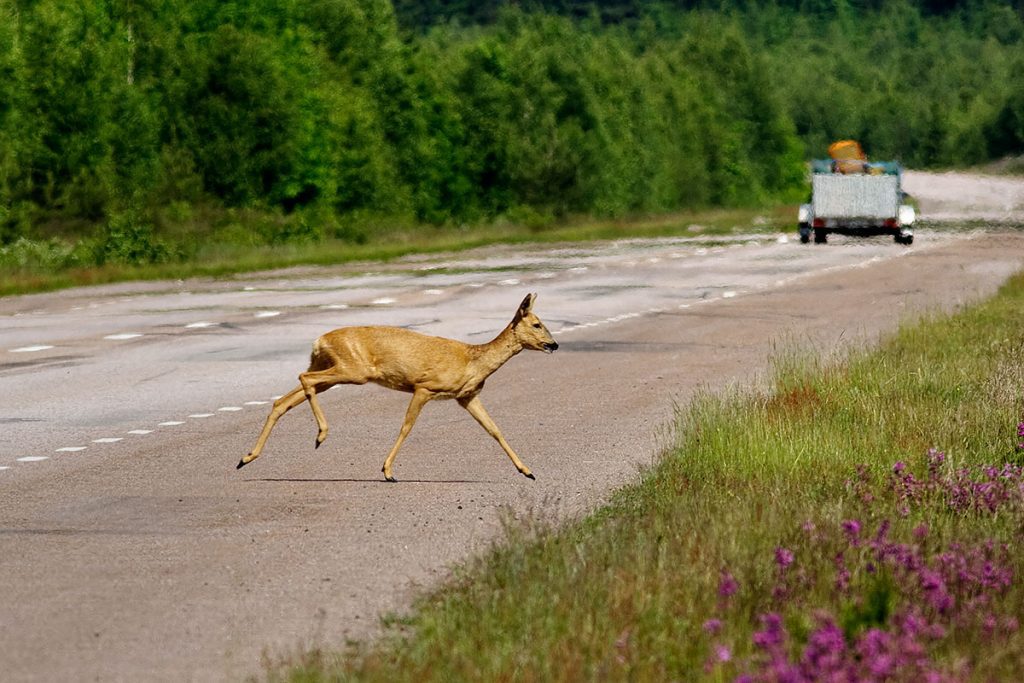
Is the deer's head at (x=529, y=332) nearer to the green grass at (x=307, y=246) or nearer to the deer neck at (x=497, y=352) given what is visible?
the deer neck at (x=497, y=352)

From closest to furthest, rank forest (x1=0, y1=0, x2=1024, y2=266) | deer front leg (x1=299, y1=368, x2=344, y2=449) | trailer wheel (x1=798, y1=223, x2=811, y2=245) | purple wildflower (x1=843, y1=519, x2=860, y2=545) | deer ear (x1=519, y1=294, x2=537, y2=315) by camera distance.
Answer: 1. purple wildflower (x1=843, y1=519, x2=860, y2=545)
2. deer ear (x1=519, y1=294, x2=537, y2=315)
3. deer front leg (x1=299, y1=368, x2=344, y2=449)
4. forest (x1=0, y1=0, x2=1024, y2=266)
5. trailer wheel (x1=798, y1=223, x2=811, y2=245)

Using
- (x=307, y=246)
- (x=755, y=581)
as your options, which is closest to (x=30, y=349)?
(x=755, y=581)

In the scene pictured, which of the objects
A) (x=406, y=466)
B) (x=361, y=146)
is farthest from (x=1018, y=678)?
(x=361, y=146)

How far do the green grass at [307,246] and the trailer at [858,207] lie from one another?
9075 millimetres

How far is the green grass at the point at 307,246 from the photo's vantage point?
42.1 meters

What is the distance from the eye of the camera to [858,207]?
58.8 metres

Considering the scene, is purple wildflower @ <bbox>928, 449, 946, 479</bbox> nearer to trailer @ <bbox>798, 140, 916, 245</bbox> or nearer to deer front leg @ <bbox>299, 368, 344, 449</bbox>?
deer front leg @ <bbox>299, 368, 344, 449</bbox>

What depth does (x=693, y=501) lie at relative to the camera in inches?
422

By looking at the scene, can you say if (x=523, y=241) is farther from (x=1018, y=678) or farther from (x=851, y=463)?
(x=1018, y=678)

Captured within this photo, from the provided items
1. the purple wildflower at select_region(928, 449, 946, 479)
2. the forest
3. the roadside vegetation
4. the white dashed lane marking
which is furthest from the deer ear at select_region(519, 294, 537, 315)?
the forest

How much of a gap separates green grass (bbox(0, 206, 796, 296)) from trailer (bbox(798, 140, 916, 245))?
908 cm

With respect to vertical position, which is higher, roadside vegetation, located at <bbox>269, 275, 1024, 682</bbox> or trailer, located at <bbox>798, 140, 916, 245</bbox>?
roadside vegetation, located at <bbox>269, 275, 1024, 682</bbox>

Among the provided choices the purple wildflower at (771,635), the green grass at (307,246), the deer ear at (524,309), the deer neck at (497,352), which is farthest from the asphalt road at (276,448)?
the green grass at (307,246)

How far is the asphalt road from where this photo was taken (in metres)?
9.07
